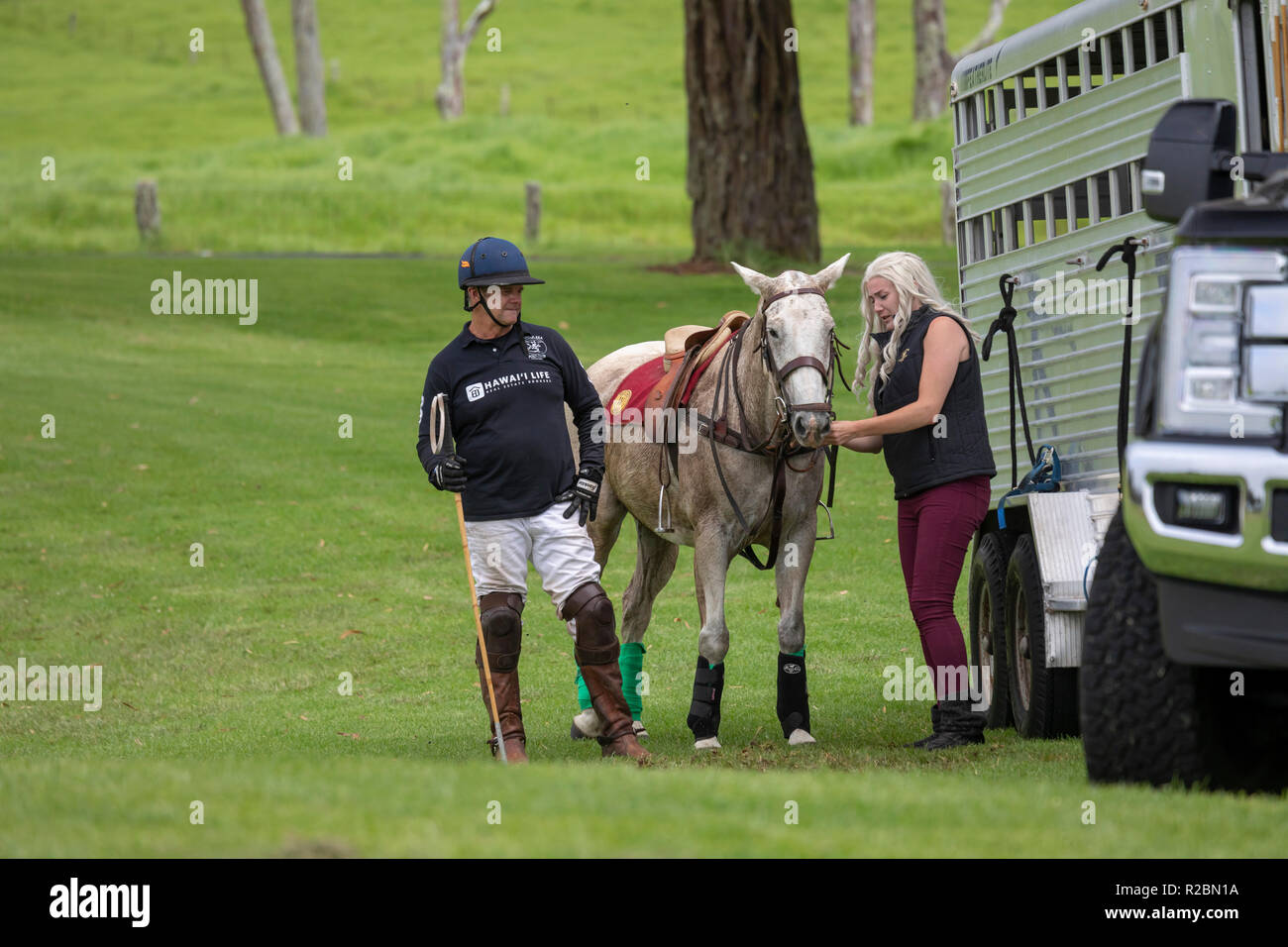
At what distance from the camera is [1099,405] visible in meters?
8.67

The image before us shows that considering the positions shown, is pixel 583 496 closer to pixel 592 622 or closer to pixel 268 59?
pixel 592 622

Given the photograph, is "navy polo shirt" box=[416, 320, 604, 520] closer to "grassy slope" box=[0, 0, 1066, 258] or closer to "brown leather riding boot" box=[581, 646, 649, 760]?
"brown leather riding boot" box=[581, 646, 649, 760]

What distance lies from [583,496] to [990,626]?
2658 mm

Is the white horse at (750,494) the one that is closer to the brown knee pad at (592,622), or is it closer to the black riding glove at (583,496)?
the brown knee pad at (592,622)

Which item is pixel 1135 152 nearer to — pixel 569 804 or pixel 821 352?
pixel 821 352

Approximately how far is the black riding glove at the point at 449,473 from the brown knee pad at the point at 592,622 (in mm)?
787

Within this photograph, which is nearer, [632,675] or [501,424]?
[501,424]

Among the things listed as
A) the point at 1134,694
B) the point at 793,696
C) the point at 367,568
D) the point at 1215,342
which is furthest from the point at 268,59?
the point at 1215,342

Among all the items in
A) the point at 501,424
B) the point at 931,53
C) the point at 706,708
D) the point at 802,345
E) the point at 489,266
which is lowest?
the point at 706,708

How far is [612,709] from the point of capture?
8562mm

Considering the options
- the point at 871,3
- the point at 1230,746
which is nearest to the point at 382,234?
the point at 871,3

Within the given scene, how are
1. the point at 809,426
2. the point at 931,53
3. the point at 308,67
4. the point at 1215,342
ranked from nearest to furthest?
the point at 1215,342 < the point at 809,426 < the point at 931,53 < the point at 308,67

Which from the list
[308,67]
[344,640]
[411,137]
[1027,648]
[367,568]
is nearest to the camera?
[1027,648]

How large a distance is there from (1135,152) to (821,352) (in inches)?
67.1
